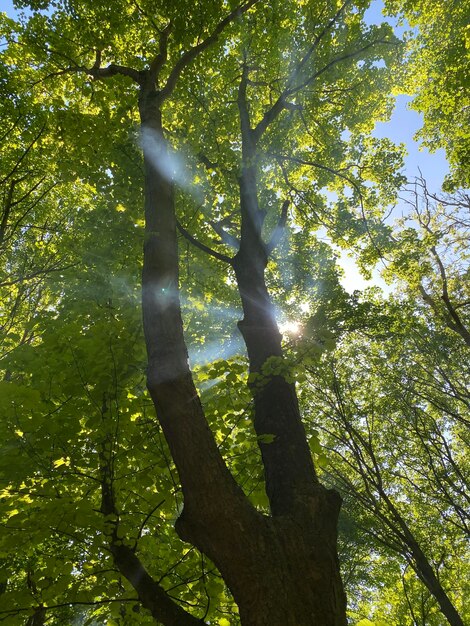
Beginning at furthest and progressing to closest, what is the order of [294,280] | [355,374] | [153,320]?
[355,374]
[294,280]
[153,320]

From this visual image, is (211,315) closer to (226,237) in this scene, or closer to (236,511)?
(226,237)

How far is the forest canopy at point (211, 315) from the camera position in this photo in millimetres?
2568

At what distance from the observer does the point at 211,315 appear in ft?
30.7

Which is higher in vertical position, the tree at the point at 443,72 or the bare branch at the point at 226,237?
the tree at the point at 443,72

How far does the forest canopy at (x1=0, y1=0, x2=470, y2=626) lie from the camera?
2.57 m

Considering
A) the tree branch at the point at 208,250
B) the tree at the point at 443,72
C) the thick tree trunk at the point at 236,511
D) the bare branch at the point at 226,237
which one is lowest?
the thick tree trunk at the point at 236,511

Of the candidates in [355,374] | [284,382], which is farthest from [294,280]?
[284,382]

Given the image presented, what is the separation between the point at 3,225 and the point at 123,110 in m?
2.67

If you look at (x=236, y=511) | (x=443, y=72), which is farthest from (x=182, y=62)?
(x=443, y=72)

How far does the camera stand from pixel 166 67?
6.62m

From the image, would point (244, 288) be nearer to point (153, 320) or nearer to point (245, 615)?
point (153, 320)

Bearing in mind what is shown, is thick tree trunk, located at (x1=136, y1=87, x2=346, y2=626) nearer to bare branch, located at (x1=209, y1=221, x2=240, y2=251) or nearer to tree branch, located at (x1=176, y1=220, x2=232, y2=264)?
tree branch, located at (x1=176, y1=220, x2=232, y2=264)

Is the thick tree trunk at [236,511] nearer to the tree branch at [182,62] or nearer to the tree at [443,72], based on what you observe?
the tree branch at [182,62]

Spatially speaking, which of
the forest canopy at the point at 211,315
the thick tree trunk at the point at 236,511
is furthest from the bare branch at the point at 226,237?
the thick tree trunk at the point at 236,511
